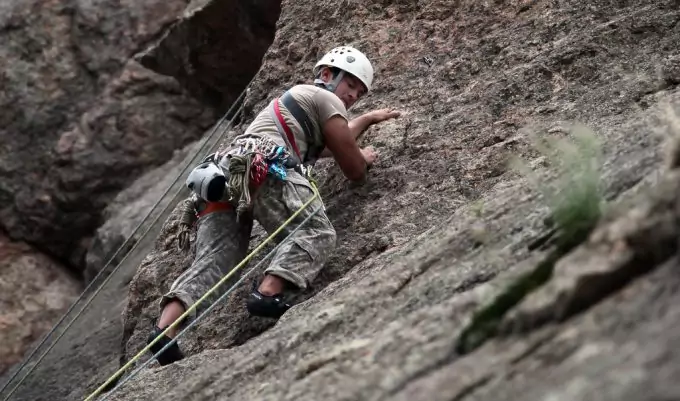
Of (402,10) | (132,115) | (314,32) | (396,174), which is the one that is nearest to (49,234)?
(132,115)

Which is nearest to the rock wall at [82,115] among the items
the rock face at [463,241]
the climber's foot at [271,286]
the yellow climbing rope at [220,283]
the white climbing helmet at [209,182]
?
the rock face at [463,241]

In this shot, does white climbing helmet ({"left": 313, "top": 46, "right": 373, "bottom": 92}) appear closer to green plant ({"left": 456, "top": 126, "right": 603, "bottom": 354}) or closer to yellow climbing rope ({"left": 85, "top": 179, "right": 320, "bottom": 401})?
yellow climbing rope ({"left": 85, "top": 179, "right": 320, "bottom": 401})

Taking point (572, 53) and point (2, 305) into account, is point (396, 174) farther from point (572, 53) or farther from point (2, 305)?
point (2, 305)

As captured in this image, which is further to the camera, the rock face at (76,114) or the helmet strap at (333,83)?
the rock face at (76,114)

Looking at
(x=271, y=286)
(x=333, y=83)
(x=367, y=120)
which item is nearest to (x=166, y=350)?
(x=271, y=286)

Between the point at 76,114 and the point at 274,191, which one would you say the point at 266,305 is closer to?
the point at 274,191

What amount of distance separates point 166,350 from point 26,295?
721 cm

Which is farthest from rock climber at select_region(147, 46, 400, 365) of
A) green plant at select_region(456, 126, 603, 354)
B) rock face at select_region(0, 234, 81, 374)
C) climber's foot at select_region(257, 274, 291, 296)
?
rock face at select_region(0, 234, 81, 374)

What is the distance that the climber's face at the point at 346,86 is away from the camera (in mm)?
5539

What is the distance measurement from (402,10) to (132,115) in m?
5.79

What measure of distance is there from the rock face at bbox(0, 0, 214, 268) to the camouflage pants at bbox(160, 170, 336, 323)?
659cm

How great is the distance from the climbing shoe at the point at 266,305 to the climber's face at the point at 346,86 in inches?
60.5

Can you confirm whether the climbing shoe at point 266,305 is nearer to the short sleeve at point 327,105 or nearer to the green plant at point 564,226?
the short sleeve at point 327,105

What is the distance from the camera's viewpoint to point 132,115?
38.4 feet
